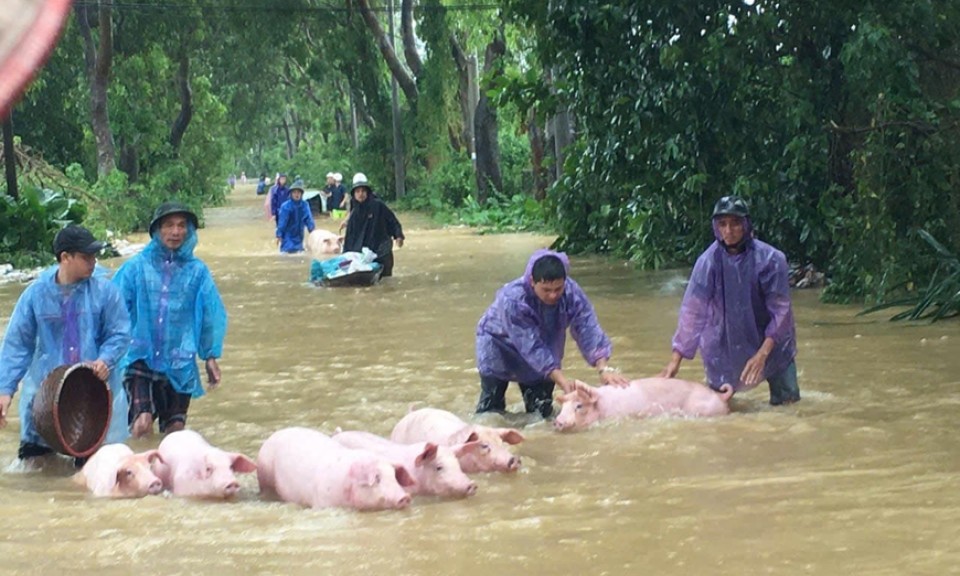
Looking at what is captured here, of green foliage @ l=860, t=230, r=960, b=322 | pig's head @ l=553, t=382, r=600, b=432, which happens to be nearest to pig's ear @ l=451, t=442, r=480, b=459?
pig's head @ l=553, t=382, r=600, b=432

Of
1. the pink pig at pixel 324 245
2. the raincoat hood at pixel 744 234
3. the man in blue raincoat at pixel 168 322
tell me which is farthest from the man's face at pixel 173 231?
the pink pig at pixel 324 245

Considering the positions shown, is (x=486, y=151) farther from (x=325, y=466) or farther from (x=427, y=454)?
(x=325, y=466)

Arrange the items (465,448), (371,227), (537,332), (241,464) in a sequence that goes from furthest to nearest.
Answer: (371,227), (537,332), (465,448), (241,464)

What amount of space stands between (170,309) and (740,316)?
3.20 meters

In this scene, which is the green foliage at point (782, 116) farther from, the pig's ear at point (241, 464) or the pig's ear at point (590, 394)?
the pig's ear at point (241, 464)

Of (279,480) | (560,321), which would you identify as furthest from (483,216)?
(279,480)

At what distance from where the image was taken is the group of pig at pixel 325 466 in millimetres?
5176

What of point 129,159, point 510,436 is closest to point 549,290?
point 510,436

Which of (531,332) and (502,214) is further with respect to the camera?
(502,214)

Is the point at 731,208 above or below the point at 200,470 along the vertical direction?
above

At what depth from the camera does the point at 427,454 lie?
5.39 metres

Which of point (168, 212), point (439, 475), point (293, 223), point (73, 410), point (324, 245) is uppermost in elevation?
point (168, 212)

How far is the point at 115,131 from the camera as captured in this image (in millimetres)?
36219

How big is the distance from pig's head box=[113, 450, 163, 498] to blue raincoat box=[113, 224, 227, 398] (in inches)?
56.3
